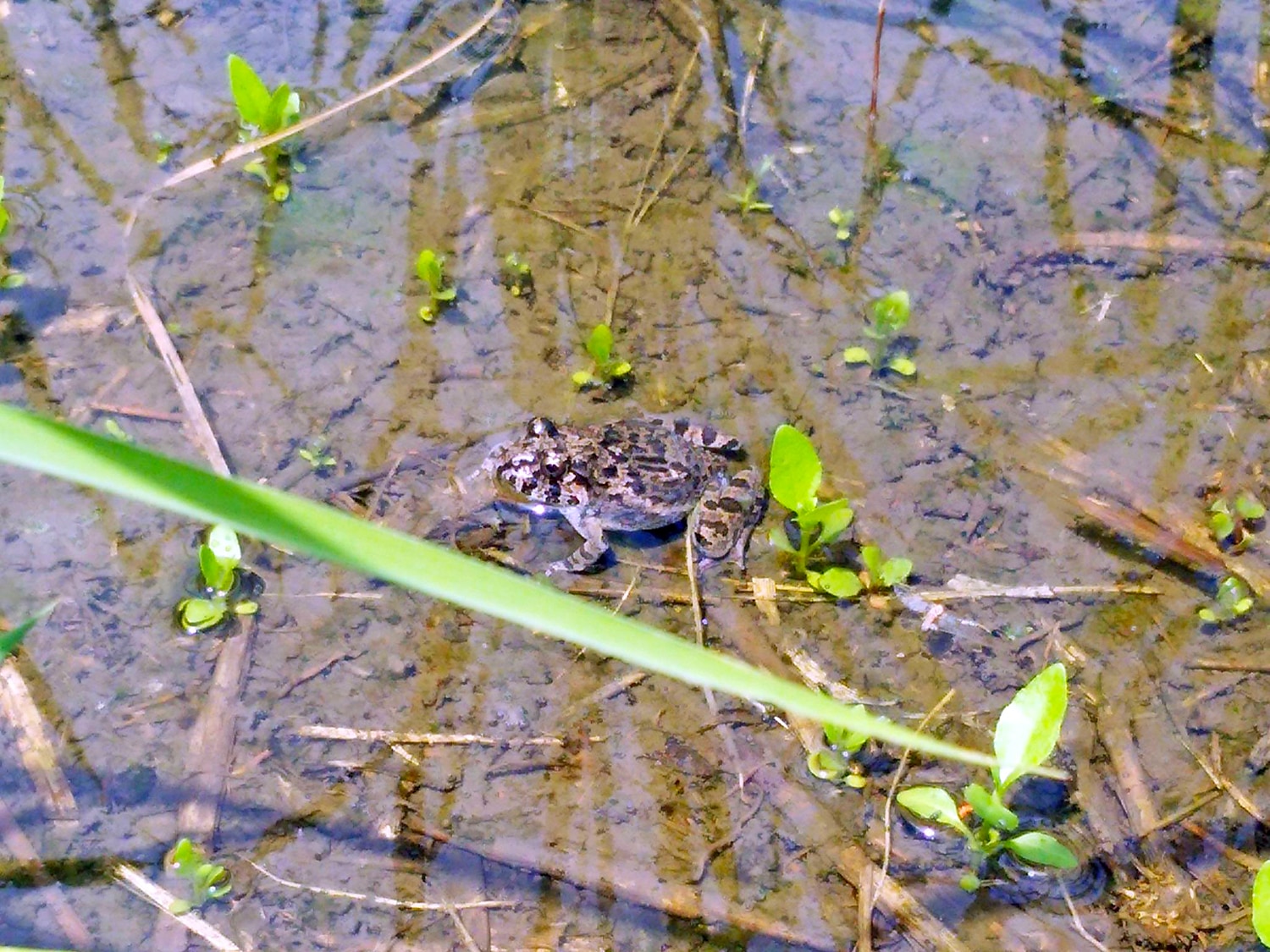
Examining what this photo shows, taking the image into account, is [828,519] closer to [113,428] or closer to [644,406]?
[644,406]

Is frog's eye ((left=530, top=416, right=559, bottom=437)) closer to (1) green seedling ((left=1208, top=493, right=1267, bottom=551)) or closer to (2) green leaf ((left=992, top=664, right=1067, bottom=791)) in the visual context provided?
(2) green leaf ((left=992, top=664, right=1067, bottom=791))

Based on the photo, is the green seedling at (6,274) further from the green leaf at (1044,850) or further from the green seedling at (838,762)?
the green leaf at (1044,850)

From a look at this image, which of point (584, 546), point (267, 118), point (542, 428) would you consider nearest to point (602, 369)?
point (542, 428)

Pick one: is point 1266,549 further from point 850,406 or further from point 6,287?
point 6,287

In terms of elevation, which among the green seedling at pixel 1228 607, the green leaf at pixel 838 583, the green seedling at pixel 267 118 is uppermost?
the green seedling at pixel 267 118

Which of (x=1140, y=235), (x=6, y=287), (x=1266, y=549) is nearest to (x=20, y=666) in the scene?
(x=6, y=287)

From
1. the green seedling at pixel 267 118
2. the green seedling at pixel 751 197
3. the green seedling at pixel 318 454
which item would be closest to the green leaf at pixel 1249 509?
the green seedling at pixel 751 197
